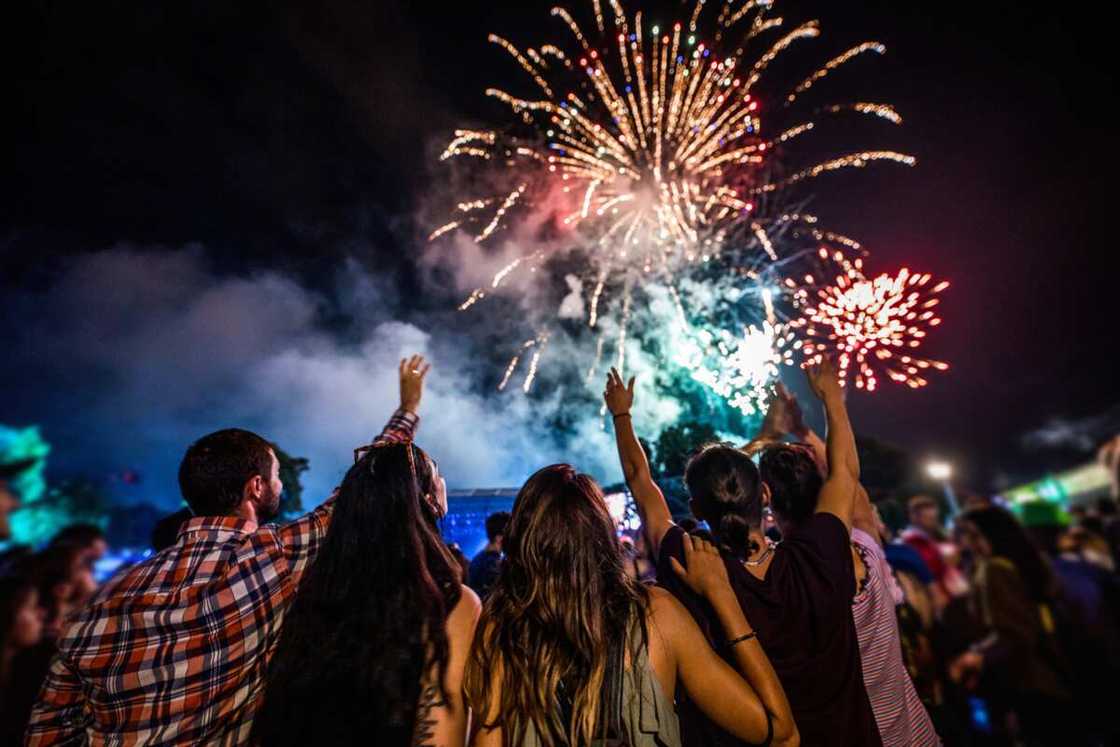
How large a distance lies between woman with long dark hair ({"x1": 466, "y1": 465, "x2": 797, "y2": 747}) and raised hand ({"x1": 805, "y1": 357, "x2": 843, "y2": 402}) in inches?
62.0

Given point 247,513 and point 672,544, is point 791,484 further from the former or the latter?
point 247,513

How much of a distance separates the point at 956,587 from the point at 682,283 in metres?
21.7

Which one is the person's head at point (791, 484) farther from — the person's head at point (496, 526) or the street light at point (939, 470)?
the street light at point (939, 470)

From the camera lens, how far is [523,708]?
1.77 m

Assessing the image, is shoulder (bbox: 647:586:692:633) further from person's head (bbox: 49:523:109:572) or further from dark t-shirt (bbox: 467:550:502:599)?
→ person's head (bbox: 49:523:109:572)

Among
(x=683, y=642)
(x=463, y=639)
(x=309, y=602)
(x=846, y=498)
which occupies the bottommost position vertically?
(x=683, y=642)

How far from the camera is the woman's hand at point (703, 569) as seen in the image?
1.92 metres

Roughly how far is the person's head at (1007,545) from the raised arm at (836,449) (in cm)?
181

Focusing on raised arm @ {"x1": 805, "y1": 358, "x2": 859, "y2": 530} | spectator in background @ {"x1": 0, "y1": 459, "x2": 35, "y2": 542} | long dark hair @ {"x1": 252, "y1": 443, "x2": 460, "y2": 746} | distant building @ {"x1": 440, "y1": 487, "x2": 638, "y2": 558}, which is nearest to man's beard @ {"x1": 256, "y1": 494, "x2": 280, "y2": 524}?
long dark hair @ {"x1": 252, "y1": 443, "x2": 460, "y2": 746}

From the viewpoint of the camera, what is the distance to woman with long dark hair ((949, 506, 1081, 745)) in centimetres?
340

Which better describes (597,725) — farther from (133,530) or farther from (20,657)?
(133,530)

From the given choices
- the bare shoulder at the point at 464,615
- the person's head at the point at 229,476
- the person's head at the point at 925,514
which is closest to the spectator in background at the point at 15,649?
the person's head at the point at 229,476

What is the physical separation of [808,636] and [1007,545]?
2.57 metres

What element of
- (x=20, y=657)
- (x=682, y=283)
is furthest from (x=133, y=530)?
(x=20, y=657)
